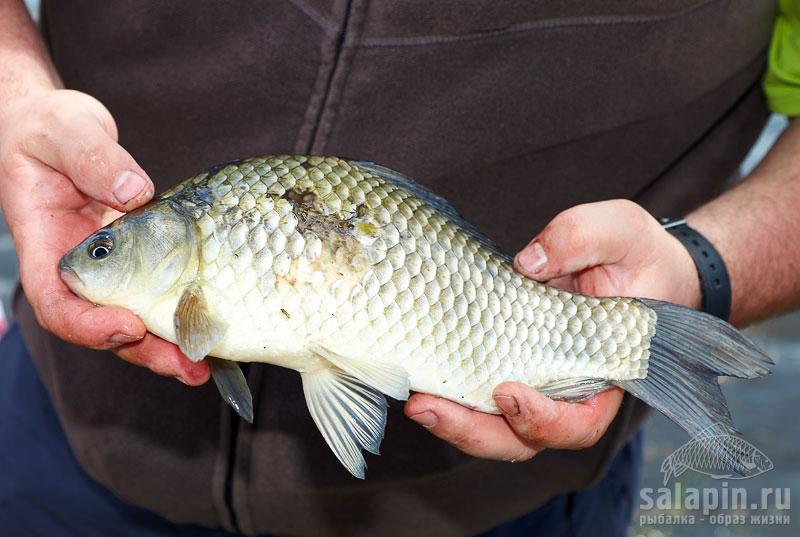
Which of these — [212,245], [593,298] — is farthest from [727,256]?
[212,245]

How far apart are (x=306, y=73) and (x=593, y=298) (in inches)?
28.8

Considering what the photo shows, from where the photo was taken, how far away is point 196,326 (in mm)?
1544

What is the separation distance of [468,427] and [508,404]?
10 centimetres

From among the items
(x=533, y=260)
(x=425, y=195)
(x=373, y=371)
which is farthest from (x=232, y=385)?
(x=533, y=260)

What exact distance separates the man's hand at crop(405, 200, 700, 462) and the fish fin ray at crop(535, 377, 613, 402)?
2cm

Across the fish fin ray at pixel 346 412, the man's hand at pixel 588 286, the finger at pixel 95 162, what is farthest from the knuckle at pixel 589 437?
the finger at pixel 95 162

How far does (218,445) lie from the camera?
2.11 m

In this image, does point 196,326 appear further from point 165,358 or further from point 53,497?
point 53,497

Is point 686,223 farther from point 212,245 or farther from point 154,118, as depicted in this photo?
point 154,118

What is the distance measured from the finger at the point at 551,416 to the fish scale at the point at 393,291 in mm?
47

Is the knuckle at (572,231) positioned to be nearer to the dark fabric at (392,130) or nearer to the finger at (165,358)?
the dark fabric at (392,130)

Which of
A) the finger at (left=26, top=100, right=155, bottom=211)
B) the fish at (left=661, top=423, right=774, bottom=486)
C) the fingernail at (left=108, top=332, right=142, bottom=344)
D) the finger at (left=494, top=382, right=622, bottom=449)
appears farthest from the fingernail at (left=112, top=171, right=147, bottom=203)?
the fish at (left=661, top=423, right=774, bottom=486)

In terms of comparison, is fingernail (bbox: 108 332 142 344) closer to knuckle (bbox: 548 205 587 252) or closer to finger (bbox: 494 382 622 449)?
finger (bbox: 494 382 622 449)

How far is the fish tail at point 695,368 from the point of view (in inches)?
65.5
